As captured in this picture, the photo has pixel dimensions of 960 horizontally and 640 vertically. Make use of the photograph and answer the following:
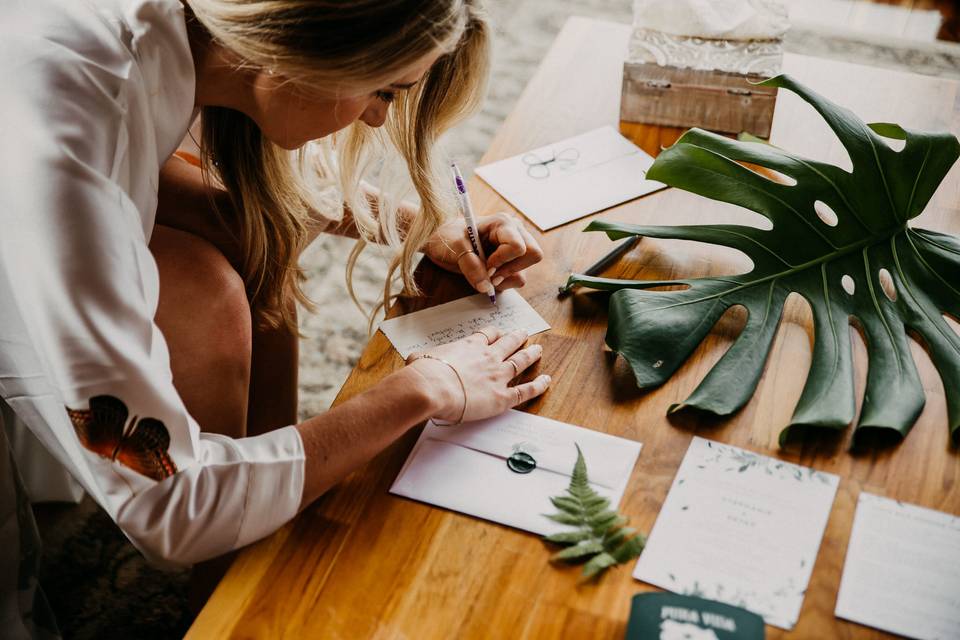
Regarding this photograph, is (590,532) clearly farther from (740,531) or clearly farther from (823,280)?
(823,280)

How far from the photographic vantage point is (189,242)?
1.22m

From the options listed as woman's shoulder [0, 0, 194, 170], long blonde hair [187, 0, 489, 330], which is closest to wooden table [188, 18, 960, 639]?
long blonde hair [187, 0, 489, 330]

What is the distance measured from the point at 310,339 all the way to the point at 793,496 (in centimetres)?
141

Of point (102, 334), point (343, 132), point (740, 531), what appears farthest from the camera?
point (343, 132)

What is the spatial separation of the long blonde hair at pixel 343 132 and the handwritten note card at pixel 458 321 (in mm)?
57

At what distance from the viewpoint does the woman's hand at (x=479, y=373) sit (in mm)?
1040

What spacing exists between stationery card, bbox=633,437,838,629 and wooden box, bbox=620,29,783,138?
656mm

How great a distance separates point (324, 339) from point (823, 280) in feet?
4.19

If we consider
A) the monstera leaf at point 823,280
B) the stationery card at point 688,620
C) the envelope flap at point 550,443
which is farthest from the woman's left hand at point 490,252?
the stationery card at point 688,620

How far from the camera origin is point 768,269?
120cm

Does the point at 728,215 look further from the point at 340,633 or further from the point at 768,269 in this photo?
the point at 340,633

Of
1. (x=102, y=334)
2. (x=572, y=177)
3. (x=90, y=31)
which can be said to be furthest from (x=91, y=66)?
(x=572, y=177)

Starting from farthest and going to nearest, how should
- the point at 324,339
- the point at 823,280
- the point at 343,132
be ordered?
the point at 324,339
the point at 343,132
the point at 823,280

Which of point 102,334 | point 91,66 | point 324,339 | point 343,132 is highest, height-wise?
point 91,66
